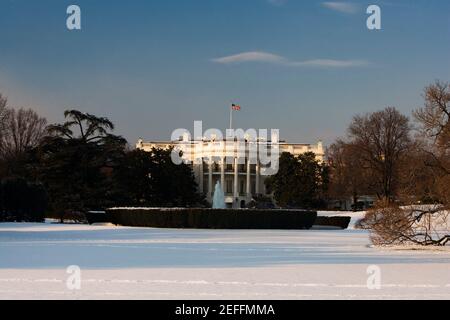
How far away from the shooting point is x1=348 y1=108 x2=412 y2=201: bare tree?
6931cm

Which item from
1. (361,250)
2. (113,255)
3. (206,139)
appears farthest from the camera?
(206,139)

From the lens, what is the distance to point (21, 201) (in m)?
50.4

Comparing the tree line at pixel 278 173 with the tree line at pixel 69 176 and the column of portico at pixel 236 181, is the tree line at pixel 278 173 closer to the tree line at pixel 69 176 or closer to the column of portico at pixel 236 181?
the tree line at pixel 69 176

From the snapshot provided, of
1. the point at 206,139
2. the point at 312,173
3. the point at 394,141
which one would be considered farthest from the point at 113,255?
the point at 206,139

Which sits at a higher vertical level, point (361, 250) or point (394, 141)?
point (394, 141)

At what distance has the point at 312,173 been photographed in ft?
270

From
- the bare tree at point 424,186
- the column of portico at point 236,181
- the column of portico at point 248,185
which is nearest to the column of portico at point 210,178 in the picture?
the column of portico at point 236,181

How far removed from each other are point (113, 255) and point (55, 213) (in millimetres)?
39358

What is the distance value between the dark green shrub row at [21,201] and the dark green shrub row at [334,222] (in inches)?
780

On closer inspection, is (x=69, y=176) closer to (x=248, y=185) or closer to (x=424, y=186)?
(x=424, y=186)

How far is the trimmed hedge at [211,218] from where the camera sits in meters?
45.0

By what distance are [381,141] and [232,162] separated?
52477 millimetres
